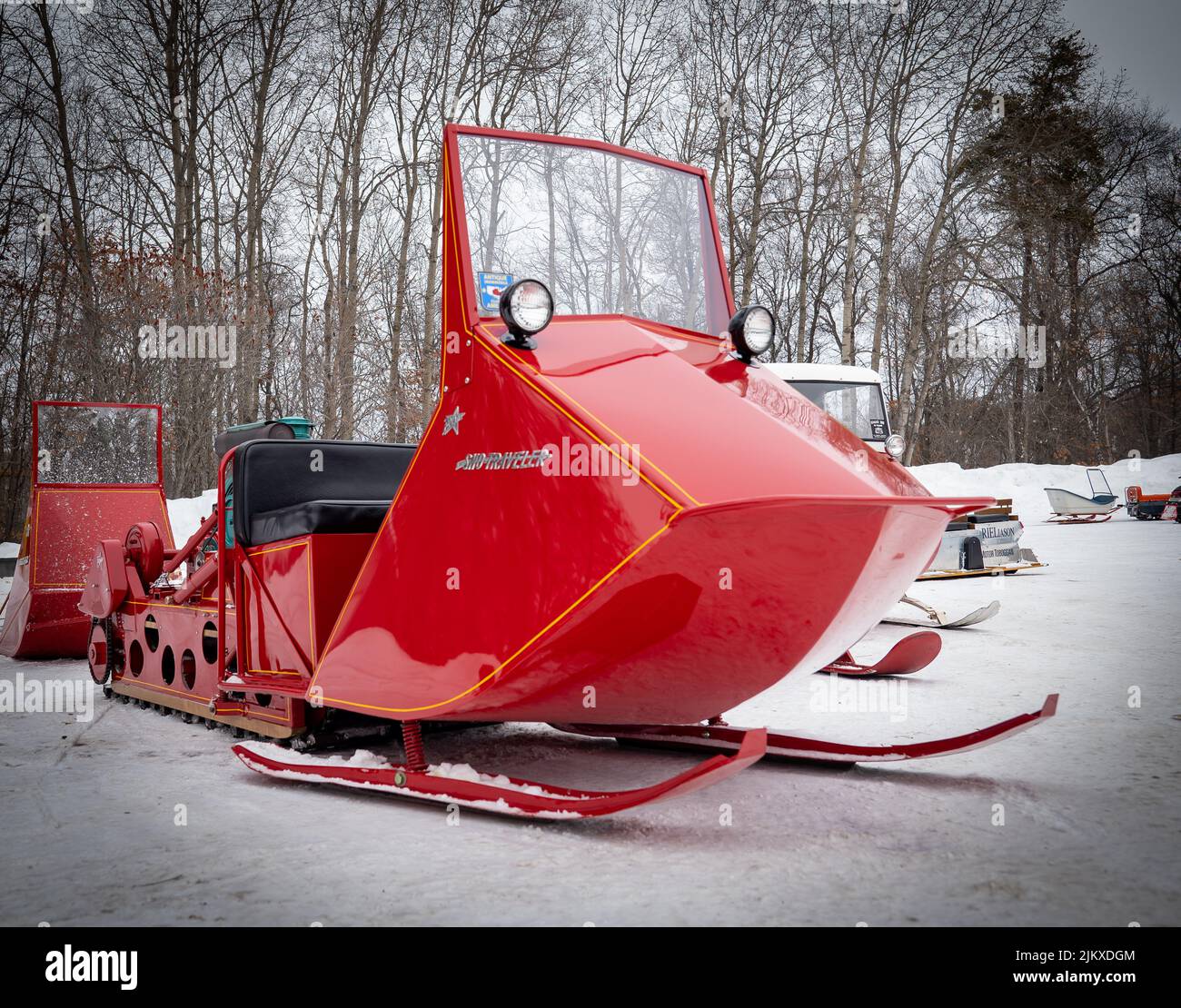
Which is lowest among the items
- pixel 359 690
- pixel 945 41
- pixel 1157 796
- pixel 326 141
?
pixel 1157 796

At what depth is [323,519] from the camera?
3967mm

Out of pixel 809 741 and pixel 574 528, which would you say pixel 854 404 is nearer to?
pixel 809 741

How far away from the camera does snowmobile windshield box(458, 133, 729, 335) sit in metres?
3.62

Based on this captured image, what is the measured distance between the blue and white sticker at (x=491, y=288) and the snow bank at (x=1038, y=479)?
1985 centimetres

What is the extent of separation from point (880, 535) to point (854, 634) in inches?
23.8

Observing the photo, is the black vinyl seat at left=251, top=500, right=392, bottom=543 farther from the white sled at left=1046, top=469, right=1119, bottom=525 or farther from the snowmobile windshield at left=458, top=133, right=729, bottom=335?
the white sled at left=1046, top=469, right=1119, bottom=525

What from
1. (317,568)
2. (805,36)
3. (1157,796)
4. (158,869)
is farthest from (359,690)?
(805,36)

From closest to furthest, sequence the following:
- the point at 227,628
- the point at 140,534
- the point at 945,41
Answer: the point at 227,628 → the point at 140,534 → the point at 945,41

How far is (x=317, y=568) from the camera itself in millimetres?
3965

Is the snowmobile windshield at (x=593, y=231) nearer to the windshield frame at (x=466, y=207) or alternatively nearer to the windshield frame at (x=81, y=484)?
the windshield frame at (x=466, y=207)

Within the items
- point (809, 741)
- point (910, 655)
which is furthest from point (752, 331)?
point (910, 655)

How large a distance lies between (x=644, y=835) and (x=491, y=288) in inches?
78.4
